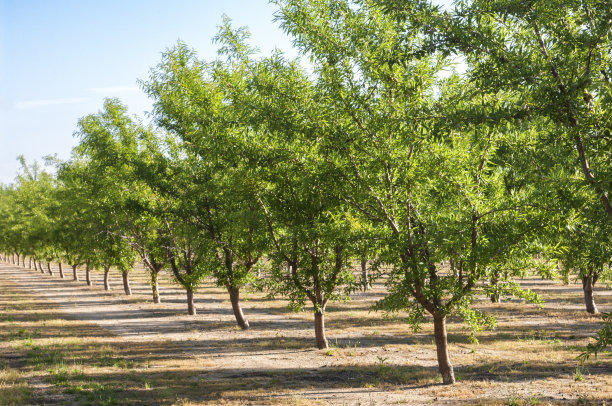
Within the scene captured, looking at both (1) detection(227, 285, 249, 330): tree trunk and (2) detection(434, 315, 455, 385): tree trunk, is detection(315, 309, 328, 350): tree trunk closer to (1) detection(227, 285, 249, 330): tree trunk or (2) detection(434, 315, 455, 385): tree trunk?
(2) detection(434, 315, 455, 385): tree trunk

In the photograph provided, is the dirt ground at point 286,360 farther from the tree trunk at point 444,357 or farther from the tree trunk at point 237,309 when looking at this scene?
the tree trunk at point 237,309

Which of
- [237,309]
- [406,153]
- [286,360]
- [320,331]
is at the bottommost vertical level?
[286,360]

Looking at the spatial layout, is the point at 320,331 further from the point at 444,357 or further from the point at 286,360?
the point at 444,357

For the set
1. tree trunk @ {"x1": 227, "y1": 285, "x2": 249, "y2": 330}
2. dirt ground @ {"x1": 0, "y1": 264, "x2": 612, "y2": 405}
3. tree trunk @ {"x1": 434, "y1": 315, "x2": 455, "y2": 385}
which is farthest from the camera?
tree trunk @ {"x1": 227, "y1": 285, "x2": 249, "y2": 330}

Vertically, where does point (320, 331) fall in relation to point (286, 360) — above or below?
above

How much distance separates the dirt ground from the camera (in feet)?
42.2

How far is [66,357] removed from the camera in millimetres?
18016

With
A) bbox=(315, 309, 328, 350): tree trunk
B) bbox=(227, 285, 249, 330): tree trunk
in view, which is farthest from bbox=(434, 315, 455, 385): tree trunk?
bbox=(227, 285, 249, 330): tree trunk

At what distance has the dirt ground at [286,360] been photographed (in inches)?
506

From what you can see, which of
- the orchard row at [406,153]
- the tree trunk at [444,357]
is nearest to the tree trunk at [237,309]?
the orchard row at [406,153]

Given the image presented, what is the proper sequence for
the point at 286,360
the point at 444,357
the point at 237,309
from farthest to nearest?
the point at 237,309, the point at 286,360, the point at 444,357

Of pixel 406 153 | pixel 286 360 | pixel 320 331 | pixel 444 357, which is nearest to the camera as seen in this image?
pixel 406 153

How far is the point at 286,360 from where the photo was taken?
17828 mm

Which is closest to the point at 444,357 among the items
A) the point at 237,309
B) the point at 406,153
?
the point at 406,153
